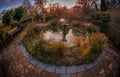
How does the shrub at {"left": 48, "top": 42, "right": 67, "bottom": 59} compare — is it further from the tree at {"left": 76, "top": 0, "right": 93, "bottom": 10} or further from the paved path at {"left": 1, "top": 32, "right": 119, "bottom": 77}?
the tree at {"left": 76, "top": 0, "right": 93, "bottom": 10}

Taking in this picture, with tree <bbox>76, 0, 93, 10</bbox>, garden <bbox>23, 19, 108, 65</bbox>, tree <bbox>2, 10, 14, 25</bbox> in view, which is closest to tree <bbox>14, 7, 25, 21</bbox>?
tree <bbox>2, 10, 14, 25</bbox>

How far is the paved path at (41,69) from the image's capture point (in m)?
6.38

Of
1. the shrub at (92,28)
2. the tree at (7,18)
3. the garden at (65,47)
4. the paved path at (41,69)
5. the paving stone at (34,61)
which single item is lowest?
the paved path at (41,69)

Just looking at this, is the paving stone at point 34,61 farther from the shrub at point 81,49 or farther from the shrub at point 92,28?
the shrub at point 92,28

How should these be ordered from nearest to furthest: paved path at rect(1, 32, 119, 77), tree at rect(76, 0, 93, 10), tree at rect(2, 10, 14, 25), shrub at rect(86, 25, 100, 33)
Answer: paved path at rect(1, 32, 119, 77) < shrub at rect(86, 25, 100, 33) < tree at rect(2, 10, 14, 25) < tree at rect(76, 0, 93, 10)

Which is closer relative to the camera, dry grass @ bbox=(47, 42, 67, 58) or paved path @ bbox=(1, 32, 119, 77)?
paved path @ bbox=(1, 32, 119, 77)

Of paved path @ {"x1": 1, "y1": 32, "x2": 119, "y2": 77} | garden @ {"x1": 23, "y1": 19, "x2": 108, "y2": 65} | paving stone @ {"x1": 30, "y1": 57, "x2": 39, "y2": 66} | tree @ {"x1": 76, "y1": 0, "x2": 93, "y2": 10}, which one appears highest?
tree @ {"x1": 76, "y1": 0, "x2": 93, "y2": 10}

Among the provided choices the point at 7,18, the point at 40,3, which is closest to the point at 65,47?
the point at 7,18

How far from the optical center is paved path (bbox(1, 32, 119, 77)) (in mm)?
6383

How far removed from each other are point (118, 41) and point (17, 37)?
18.6 feet

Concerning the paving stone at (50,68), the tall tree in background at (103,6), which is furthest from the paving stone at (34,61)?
the tall tree in background at (103,6)

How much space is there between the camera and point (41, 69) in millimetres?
6574

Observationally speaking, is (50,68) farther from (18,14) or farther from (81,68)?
(18,14)

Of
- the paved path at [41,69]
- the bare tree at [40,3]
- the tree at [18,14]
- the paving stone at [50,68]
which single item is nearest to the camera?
the paved path at [41,69]
